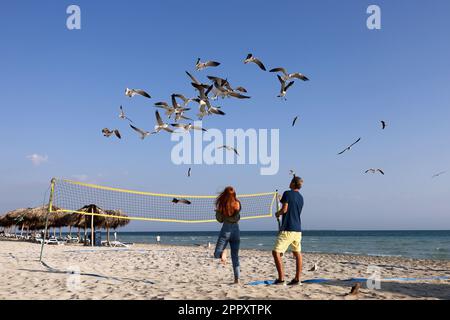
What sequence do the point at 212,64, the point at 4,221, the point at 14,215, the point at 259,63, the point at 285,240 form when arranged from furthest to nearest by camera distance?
the point at 4,221
the point at 14,215
the point at 259,63
the point at 212,64
the point at 285,240

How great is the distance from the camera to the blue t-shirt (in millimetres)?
5668

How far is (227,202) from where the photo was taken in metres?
5.88

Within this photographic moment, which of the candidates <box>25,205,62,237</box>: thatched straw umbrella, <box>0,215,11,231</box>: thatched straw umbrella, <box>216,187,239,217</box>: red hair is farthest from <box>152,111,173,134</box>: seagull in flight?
<box>0,215,11,231</box>: thatched straw umbrella

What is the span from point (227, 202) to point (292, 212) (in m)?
0.92

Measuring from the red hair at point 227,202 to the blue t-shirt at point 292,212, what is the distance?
27.5 inches

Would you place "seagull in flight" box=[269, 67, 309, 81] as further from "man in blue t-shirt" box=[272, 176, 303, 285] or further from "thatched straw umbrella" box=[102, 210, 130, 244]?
"thatched straw umbrella" box=[102, 210, 130, 244]

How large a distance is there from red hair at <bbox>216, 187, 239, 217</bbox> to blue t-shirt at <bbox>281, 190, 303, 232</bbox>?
70 cm

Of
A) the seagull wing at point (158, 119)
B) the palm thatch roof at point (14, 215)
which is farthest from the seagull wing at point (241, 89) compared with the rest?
the palm thatch roof at point (14, 215)

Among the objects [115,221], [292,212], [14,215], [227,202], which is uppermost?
[227,202]

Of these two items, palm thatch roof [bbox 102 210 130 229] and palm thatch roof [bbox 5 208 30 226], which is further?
palm thatch roof [bbox 5 208 30 226]

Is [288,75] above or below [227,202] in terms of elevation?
above

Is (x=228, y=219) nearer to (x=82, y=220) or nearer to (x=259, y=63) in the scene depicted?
(x=259, y=63)

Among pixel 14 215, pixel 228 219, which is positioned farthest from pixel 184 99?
pixel 14 215
